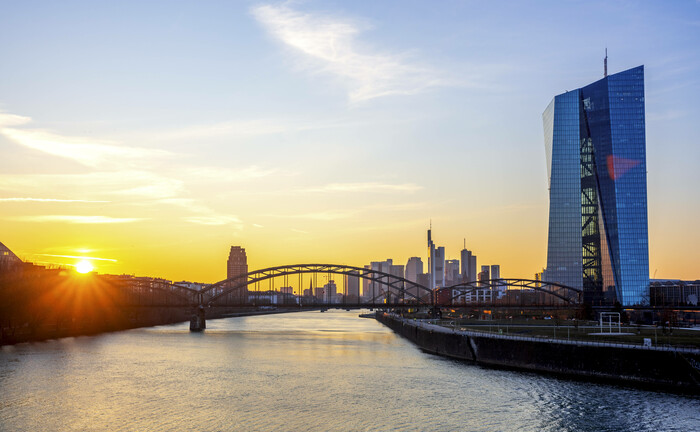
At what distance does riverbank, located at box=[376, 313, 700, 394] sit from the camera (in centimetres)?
5200

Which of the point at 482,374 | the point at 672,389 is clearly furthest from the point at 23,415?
the point at 672,389

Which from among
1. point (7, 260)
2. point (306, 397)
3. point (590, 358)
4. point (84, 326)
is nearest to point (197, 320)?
point (84, 326)

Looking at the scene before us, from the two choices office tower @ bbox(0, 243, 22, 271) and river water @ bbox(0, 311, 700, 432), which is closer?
river water @ bbox(0, 311, 700, 432)

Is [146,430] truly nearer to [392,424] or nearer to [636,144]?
[392,424]

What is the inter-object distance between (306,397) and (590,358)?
24067 millimetres

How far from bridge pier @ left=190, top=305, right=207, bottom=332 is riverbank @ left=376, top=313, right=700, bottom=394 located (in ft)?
247

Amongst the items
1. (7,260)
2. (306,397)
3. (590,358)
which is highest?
(7,260)

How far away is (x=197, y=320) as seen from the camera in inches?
5650

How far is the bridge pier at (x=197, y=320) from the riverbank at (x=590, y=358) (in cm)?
7516

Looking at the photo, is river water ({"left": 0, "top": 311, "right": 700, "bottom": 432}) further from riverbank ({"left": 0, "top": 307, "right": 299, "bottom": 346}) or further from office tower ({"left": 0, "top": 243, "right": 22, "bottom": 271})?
office tower ({"left": 0, "top": 243, "right": 22, "bottom": 271})

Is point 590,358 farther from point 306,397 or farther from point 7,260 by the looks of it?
point 7,260

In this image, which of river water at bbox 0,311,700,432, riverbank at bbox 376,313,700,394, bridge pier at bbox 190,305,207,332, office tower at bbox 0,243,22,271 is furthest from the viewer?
bridge pier at bbox 190,305,207,332

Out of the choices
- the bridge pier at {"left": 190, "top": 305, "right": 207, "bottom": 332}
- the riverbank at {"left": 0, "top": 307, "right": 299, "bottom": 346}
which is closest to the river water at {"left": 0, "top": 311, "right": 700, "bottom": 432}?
the riverbank at {"left": 0, "top": 307, "right": 299, "bottom": 346}

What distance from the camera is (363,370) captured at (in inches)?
2685
